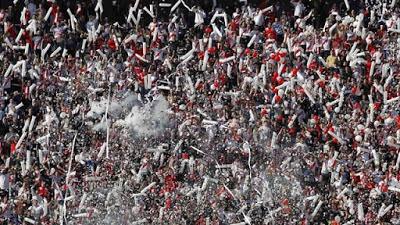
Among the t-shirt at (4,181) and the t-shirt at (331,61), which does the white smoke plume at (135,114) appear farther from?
the t-shirt at (331,61)

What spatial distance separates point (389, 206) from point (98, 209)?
4866 mm

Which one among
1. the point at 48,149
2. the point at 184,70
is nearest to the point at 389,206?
the point at 184,70

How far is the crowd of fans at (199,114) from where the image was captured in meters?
17.2

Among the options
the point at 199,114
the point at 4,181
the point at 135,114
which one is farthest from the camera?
the point at 135,114

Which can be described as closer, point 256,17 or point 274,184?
point 274,184

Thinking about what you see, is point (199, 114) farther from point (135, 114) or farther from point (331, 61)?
point (331, 61)

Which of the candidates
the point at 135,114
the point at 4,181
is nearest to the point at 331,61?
the point at 135,114

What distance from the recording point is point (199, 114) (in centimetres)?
1792

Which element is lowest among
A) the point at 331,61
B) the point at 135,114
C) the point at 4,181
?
the point at 4,181

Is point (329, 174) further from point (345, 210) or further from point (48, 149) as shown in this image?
point (48, 149)

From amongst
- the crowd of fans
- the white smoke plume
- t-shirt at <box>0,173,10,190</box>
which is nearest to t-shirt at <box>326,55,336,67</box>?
the crowd of fans

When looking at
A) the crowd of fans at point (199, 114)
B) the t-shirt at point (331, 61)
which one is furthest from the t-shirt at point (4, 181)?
the t-shirt at point (331, 61)

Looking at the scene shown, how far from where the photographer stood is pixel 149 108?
1814cm

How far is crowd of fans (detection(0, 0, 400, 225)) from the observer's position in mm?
17203
